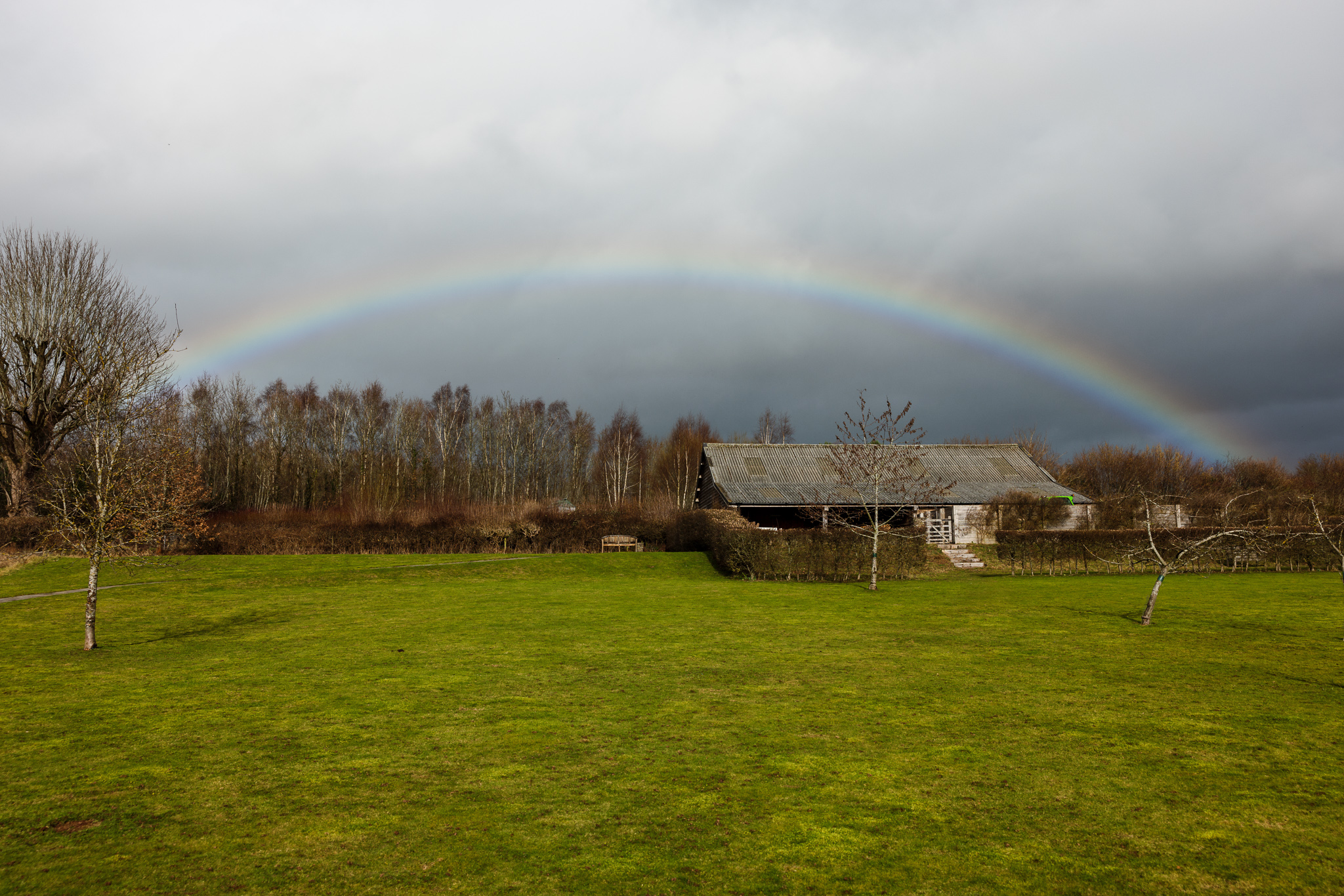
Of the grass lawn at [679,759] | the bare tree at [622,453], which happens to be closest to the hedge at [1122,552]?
the grass lawn at [679,759]

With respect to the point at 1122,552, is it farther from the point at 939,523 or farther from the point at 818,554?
the point at 939,523

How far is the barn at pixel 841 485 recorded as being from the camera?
1773 inches

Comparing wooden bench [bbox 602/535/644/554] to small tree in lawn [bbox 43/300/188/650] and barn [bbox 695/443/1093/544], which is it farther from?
small tree in lawn [bbox 43/300/188/650]

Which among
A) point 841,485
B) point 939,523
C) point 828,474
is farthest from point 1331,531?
point 828,474

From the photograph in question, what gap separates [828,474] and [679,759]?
44150 millimetres

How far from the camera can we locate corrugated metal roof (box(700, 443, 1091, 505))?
4622 cm

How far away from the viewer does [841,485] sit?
46.2 meters

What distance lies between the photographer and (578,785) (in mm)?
7059

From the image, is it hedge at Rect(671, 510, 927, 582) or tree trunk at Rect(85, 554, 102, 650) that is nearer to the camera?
tree trunk at Rect(85, 554, 102, 650)

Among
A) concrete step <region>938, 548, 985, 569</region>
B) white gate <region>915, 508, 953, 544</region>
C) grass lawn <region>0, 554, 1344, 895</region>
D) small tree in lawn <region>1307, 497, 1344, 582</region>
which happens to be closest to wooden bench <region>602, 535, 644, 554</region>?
concrete step <region>938, 548, 985, 569</region>

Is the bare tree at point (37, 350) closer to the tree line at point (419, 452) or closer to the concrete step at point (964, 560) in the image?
Answer: the tree line at point (419, 452)

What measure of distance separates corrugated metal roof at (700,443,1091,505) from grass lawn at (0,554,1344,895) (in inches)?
1147

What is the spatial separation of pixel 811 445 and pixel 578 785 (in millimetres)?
48120

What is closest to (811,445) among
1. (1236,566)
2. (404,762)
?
(1236,566)
